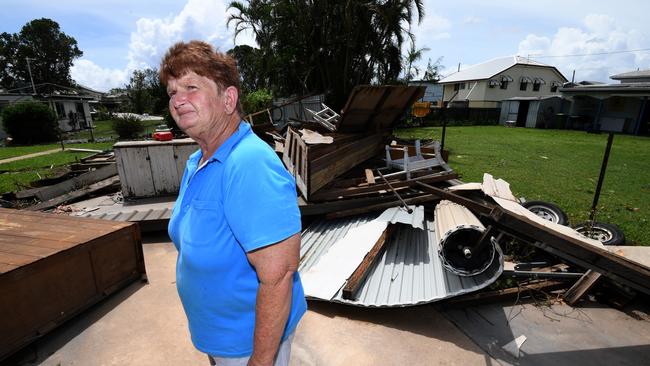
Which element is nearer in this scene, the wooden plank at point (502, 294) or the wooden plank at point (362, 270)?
the wooden plank at point (362, 270)

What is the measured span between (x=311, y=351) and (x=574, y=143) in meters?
18.4

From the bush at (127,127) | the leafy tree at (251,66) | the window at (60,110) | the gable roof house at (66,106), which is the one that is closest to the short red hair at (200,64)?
the leafy tree at (251,66)

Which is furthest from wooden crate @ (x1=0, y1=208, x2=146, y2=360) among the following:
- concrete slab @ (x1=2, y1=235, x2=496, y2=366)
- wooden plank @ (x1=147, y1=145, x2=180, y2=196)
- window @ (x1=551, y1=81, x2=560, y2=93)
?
window @ (x1=551, y1=81, x2=560, y2=93)

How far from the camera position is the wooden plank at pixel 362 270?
3.41 metres

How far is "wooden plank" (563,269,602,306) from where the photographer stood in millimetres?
3582

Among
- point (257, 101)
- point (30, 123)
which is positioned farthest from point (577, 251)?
point (30, 123)

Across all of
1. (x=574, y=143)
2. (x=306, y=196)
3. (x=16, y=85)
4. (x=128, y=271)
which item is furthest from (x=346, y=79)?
(x=16, y=85)

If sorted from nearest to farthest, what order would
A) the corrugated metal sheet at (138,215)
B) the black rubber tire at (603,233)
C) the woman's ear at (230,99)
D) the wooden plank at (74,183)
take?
the woman's ear at (230,99) → the black rubber tire at (603,233) → the corrugated metal sheet at (138,215) → the wooden plank at (74,183)

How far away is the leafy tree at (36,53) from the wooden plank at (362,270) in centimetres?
6916

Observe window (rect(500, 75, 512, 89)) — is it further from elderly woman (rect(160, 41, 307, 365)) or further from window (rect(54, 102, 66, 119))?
window (rect(54, 102, 66, 119))

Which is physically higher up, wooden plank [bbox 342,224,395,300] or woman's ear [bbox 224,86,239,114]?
woman's ear [bbox 224,86,239,114]

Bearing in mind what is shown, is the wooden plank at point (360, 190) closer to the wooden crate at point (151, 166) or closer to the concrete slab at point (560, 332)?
the concrete slab at point (560, 332)

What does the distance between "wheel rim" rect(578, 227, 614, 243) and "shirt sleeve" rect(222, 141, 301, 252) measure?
17.5ft

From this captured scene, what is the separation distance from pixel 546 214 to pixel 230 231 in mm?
5575
